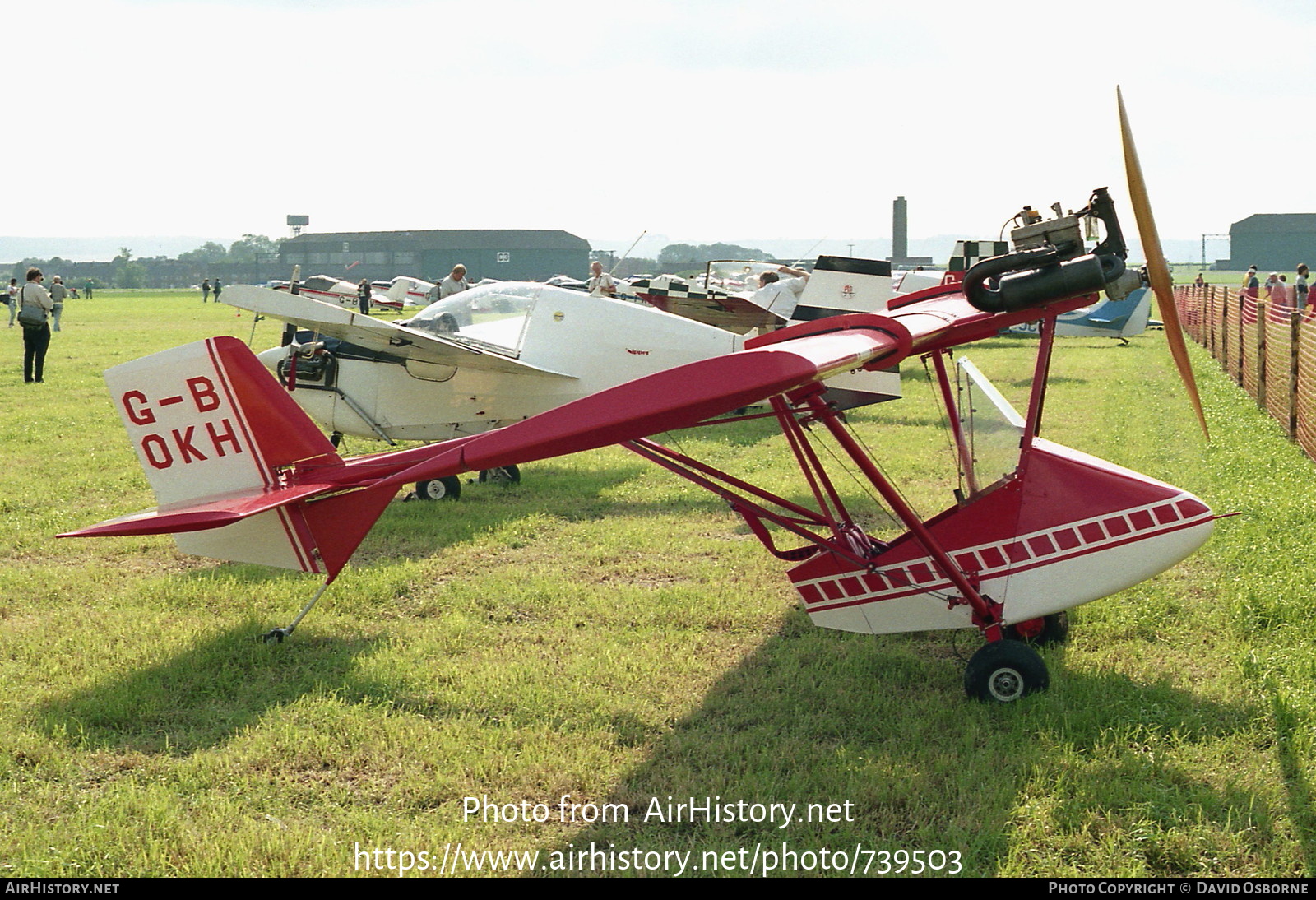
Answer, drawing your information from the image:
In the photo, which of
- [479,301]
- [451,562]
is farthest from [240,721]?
[479,301]

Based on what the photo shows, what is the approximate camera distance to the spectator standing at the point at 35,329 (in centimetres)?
1852

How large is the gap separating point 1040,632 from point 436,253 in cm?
15839

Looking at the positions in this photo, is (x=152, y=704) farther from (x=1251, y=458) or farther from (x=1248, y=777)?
(x=1251, y=458)

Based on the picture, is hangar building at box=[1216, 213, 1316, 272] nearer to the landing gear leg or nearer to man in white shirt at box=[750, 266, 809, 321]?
man in white shirt at box=[750, 266, 809, 321]

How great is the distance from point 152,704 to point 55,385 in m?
15.6

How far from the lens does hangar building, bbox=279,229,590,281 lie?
155625mm

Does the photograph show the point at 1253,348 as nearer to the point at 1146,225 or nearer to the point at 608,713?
the point at 1146,225

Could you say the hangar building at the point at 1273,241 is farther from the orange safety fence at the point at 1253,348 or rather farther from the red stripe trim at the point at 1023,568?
the red stripe trim at the point at 1023,568

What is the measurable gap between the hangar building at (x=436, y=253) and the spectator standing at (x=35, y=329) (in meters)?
135

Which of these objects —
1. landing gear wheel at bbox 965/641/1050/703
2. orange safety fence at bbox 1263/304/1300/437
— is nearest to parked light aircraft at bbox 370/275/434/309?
orange safety fence at bbox 1263/304/1300/437

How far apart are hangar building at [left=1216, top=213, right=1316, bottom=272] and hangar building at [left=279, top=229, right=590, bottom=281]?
312ft

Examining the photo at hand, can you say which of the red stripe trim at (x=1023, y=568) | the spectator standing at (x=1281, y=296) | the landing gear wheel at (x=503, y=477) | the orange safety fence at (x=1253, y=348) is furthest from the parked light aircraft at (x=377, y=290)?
the red stripe trim at (x=1023, y=568)

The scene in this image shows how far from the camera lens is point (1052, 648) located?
17.8 feet

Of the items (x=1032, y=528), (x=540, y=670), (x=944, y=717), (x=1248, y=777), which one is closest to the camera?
(x=1248, y=777)
